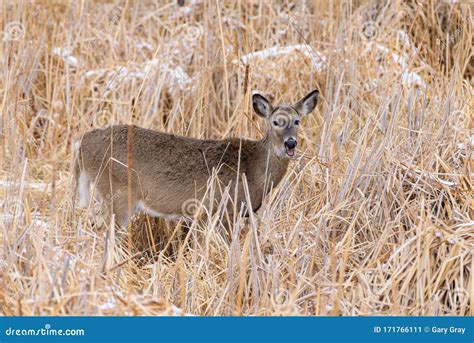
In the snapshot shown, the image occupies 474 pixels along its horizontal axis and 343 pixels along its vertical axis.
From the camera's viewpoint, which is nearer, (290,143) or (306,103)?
(290,143)

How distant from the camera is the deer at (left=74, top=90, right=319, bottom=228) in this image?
19.4ft

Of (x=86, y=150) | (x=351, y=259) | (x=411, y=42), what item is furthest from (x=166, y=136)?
(x=411, y=42)

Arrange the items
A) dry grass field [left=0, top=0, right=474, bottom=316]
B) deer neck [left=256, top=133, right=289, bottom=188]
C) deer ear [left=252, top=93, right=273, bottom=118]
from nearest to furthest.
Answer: dry grass field [left=0, top=0, right=474, bottom=316]
deer ear [left=252, top=93, right=273, bottom=118]
deer neck [left=256, top=133, right=289, bottom=188]

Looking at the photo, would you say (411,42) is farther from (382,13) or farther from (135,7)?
(135,7)

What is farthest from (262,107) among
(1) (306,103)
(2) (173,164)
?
(2) (173,164)

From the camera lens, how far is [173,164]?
608 centimetres

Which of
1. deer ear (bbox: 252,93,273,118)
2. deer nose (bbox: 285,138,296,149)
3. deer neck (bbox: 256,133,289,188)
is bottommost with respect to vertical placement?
deer neck (bbox: 256,133,289,188)

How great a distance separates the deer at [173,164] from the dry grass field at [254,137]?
0.57 ft

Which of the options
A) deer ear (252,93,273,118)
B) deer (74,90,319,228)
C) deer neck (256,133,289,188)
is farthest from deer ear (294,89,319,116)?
deer neck (256,133,289,188)

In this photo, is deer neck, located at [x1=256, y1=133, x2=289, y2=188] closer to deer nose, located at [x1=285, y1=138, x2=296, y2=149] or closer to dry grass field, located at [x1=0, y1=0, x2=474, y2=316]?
dry grass field, located at [x1=0, y1=0, x2=474, y2=316]

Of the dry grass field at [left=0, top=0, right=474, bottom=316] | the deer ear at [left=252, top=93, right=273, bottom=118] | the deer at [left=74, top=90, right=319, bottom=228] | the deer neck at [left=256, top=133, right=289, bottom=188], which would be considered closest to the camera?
the dry grass field at [left=0, top=0, right=474, bottom=316]

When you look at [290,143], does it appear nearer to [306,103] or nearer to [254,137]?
[306,103]

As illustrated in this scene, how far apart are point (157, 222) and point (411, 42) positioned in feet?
9.21

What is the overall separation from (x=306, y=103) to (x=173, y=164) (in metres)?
1.00
